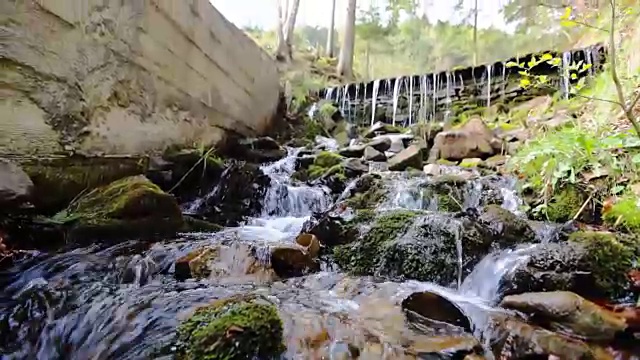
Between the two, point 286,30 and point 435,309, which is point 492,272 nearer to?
point 435,309

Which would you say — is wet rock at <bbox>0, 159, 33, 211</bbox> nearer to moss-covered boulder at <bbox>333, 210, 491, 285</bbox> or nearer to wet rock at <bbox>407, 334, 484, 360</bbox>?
moss-covered boulder at <bbox>333, 210, 491, 285</bbox>

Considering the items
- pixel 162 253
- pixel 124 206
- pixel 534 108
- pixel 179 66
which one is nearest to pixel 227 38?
pixel 179 66

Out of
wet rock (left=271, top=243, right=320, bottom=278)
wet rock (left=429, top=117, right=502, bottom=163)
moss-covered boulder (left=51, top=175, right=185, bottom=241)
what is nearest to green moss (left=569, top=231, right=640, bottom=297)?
wet rock (left=271, top=243, right=320, bottom=278)

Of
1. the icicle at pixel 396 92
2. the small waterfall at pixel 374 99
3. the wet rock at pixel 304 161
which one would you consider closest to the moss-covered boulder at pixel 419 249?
the wet rock at pixel 304 161

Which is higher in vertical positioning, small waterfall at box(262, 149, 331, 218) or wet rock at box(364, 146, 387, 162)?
wet rock at box(364, 146, 387, 162)

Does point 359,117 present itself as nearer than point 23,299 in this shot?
No

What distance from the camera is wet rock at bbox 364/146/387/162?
709 cm

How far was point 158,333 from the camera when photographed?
214 cm

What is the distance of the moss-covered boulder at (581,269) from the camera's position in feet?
8.87

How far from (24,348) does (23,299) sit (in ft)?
1.48

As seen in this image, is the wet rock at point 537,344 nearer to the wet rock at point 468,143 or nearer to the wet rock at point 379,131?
the wet rock at point 468,143

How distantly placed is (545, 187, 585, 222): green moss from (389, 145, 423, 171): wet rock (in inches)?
96.1

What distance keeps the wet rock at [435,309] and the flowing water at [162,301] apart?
0.27 feet

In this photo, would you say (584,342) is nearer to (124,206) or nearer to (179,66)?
(124,206)
